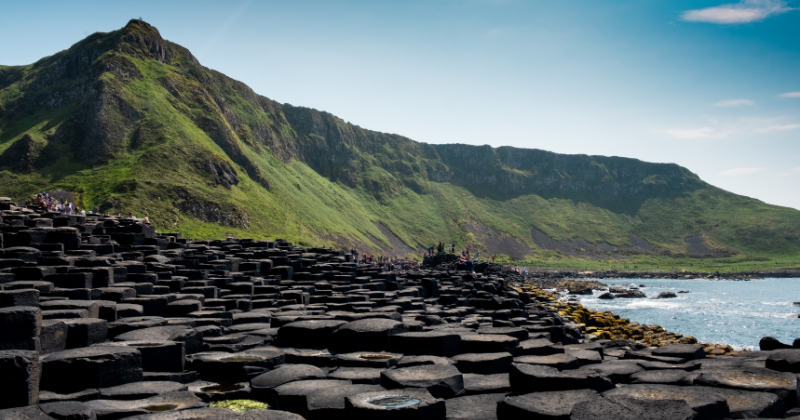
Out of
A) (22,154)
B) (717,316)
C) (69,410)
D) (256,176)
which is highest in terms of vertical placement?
(256,176)

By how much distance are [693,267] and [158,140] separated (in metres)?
135

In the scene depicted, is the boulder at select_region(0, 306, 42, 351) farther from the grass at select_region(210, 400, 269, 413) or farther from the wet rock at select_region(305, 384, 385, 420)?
the wet rock at select_region(305, 384, 385, 420)

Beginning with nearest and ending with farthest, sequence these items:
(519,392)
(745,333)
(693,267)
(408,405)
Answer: (408,405) → (519,392) → (745,333) → (693,267)

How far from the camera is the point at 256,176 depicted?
103438mm

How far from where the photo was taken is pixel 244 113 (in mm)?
131000

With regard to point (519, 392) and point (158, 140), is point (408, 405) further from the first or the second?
point (158, 140)

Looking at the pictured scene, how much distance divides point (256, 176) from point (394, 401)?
333 feet

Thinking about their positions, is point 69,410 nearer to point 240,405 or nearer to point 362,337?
point 240,405

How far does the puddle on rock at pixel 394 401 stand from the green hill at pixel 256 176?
210 feet

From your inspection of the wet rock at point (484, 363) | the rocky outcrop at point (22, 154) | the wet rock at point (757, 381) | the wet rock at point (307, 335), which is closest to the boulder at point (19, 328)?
Result: the wet rock at point (307, 335)

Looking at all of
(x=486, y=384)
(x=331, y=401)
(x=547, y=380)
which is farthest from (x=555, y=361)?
(x=331, y=401)

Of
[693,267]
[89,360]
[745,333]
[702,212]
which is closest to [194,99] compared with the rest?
[745,333]

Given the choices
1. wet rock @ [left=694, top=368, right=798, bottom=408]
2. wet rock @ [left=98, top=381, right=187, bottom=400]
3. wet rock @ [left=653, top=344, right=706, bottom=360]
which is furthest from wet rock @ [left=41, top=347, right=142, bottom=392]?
wet rock @ [left=653, top=344, right=706, bottom=360]

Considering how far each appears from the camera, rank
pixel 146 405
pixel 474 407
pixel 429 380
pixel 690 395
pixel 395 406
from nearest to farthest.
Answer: pixel 395 406 < pixel 146 405 < pixel 690 395 < pixel 474 407 < pixel 429 380
